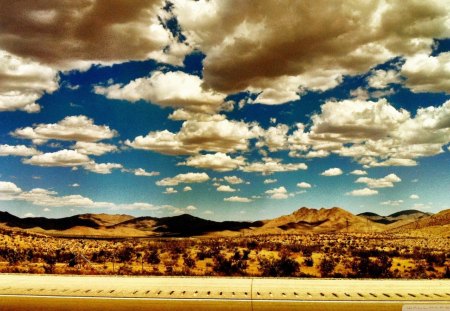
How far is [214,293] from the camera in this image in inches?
609

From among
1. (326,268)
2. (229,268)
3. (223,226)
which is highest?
(223,226)

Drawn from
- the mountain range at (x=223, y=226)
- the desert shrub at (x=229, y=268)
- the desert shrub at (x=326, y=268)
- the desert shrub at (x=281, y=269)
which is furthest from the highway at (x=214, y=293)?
the mountain range at (x=223, y=226)

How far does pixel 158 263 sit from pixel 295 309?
20.9 metres

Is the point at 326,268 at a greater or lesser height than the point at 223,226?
lesser

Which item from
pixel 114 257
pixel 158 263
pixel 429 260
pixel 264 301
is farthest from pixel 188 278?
pixel 429 260

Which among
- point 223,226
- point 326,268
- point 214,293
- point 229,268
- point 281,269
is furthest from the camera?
point 223,226

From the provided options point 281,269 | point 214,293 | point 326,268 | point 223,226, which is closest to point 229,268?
point 281,269

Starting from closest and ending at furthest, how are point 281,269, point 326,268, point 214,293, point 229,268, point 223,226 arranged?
point 214,293 → point 281,269 → point 229,268 → point 326,268 → point 223,226

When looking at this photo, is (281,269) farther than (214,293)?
Yes

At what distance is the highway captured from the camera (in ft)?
45.3

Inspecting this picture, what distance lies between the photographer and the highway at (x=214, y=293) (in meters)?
13.8

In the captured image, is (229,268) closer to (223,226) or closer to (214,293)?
(214,293)

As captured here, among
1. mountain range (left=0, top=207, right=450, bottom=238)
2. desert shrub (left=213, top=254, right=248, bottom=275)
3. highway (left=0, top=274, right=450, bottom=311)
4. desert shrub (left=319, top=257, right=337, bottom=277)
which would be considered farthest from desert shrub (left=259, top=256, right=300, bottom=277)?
mountain range (left=0, top=207, right=450, bottom=238)

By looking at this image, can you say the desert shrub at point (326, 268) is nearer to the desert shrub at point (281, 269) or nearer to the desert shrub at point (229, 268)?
the desert shrub at point (281, 269)
